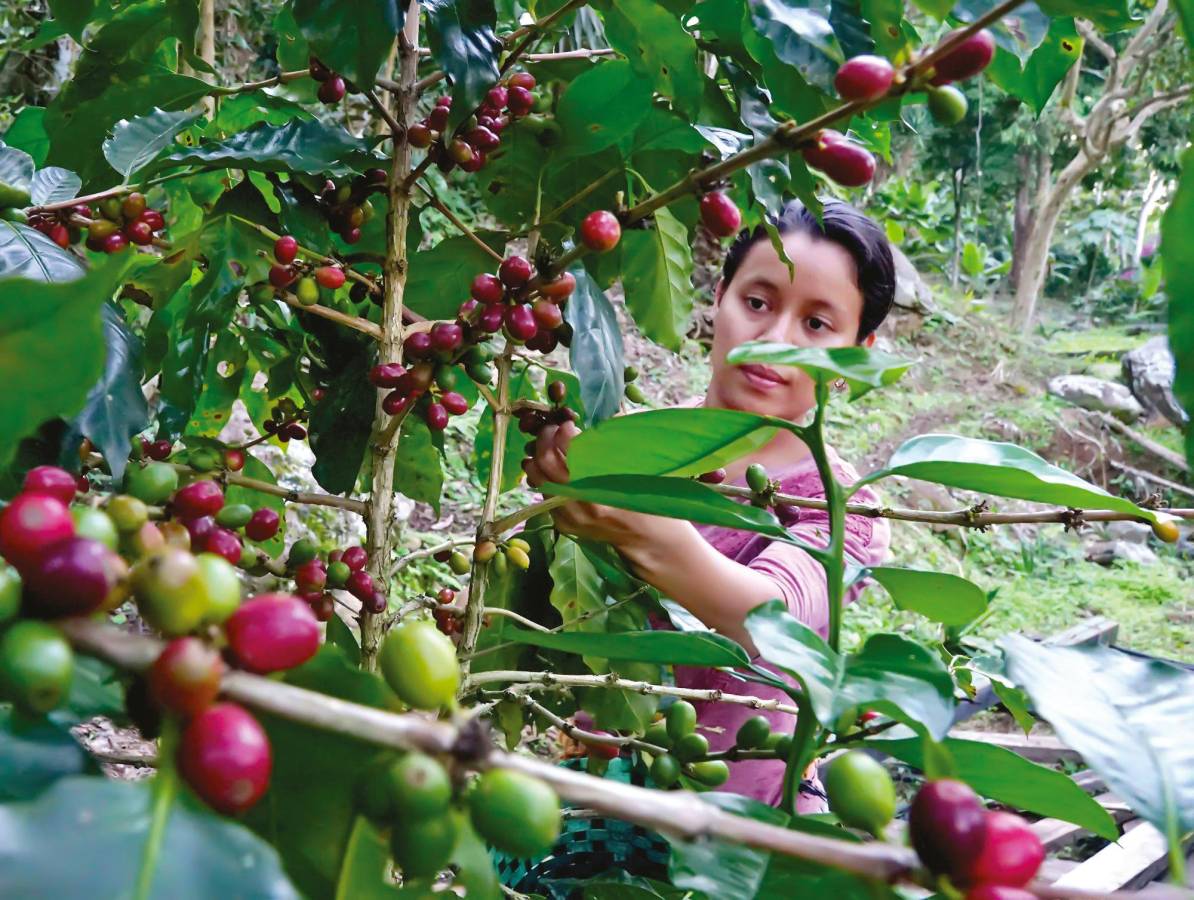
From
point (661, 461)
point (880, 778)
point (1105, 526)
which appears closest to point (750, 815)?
point (880, 778)

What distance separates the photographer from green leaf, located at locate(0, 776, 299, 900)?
25 cm

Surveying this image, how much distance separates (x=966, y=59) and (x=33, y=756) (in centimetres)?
51

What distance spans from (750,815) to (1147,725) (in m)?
0.19

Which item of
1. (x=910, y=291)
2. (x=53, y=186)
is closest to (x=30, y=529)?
(x=53, y=186)

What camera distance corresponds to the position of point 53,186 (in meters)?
0.79

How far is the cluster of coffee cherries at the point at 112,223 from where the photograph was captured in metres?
0.79

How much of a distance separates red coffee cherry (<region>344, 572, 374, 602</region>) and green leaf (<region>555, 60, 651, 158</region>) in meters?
0.44

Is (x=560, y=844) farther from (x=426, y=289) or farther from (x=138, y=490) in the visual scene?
(x=138, y=490)

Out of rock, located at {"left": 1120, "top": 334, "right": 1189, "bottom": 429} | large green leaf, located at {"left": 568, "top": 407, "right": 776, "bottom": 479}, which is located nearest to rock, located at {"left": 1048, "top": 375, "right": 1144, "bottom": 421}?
rock, located at {"left": 1120, "top": 334, "right": 1189, "bottom": 429}

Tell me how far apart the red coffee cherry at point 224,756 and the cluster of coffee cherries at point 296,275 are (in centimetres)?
58

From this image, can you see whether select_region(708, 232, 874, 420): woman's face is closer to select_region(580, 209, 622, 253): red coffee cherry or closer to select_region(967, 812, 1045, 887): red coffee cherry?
select_region(580, 209, 622, 253): red coffee cherry

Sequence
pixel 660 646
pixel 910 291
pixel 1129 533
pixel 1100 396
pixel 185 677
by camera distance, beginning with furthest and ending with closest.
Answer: pixel 910 291 < pixel 1100 396 < pixel 1129 533 < pixel 660 646 < pixel 185 677

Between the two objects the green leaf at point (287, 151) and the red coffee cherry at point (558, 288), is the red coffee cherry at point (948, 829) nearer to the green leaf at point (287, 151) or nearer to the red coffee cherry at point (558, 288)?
the red coffee cherry at point (558, 288)

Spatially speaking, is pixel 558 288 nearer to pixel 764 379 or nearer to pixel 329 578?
pixel 329 578
